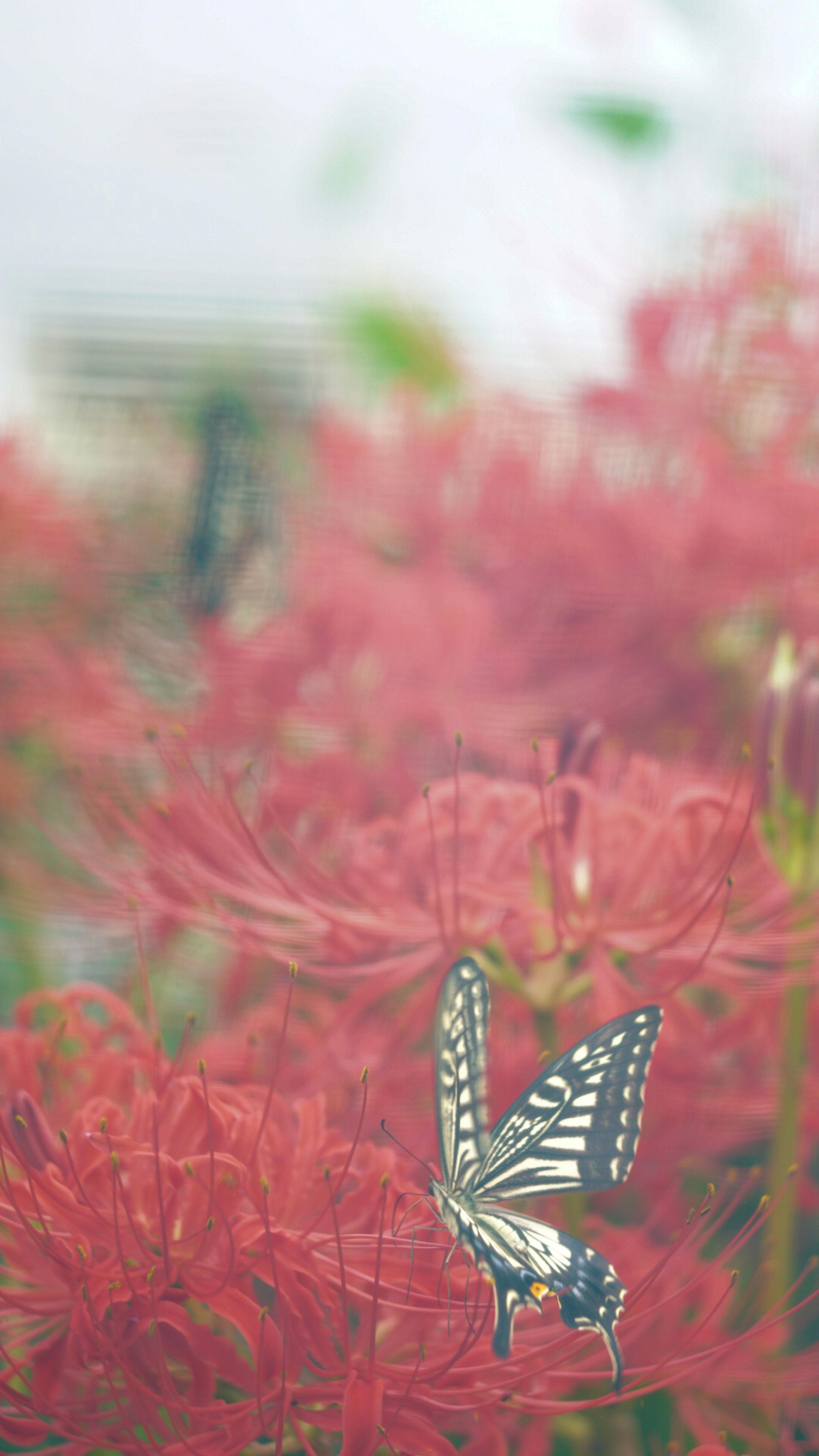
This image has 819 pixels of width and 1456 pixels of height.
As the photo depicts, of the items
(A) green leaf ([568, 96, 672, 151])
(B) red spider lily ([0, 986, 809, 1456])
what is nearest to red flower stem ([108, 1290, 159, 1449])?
(B) red spider lily ([0, 986, 809, 1456])

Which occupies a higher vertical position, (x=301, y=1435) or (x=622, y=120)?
(x=622, y=120)

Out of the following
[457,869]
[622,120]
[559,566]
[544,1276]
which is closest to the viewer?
[544,1276]

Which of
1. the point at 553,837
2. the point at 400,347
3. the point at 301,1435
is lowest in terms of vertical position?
the point at 301,1435

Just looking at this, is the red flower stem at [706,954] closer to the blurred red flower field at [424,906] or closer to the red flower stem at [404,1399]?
the blurred red flower field at [424,906]

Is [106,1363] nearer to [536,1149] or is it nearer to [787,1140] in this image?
[536,1149]

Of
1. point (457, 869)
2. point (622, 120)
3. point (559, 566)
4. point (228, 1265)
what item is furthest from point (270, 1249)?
point (622, 120)

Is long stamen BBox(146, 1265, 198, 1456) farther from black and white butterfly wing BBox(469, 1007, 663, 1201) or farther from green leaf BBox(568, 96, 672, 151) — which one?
green leaf BBox(568, 96, 672, 151)
